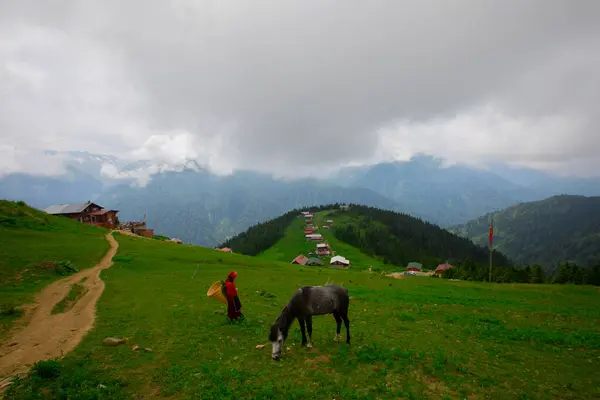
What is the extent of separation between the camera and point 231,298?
17906 mm

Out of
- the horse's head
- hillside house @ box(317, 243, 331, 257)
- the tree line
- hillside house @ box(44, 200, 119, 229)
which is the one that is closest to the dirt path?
the horse's head

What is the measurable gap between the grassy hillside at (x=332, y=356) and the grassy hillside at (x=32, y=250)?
602 centimetres

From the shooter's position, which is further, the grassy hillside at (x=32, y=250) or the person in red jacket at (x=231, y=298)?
the grassy hillside at (x=32, y=250)

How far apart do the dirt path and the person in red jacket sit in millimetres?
7479

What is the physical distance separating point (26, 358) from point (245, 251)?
174 metres

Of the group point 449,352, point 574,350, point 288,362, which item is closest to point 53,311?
point 288,362

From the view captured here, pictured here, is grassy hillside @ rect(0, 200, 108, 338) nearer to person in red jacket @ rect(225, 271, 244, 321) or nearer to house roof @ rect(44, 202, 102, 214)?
person in red jacket @ rect(225, 271, 244, 321)

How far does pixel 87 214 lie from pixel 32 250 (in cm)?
5636

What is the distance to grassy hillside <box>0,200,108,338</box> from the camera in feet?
77.0

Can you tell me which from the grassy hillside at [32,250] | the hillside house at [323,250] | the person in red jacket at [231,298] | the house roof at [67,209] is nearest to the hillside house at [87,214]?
the house roof at [67,209]

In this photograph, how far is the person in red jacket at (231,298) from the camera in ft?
57.7

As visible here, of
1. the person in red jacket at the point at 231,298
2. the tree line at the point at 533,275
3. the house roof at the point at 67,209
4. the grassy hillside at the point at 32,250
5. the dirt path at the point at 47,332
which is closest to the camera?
the dirt path at the point at 47,332

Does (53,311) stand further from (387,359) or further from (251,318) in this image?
(387,359)

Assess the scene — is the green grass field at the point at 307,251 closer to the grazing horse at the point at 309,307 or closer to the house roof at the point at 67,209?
the house roof at the point at 67,209
